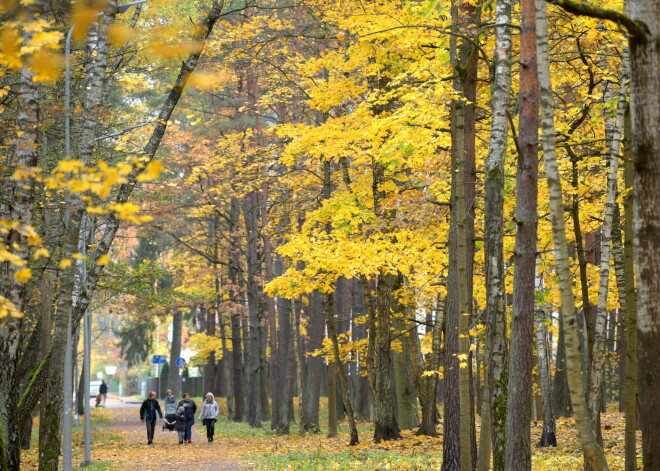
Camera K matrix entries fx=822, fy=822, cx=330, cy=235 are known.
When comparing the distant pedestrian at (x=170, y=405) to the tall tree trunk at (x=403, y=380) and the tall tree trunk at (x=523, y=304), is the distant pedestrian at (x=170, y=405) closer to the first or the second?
the tall tree trunk at (x=403, y=380)

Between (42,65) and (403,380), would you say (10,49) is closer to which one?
(42,65)

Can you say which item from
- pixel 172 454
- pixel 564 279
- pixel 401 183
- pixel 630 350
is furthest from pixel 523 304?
pixel 172 454

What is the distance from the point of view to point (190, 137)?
112 ft

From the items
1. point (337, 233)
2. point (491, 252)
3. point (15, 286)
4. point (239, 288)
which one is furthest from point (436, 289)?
point (239, 288)

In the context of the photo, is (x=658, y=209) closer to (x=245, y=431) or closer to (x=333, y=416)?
(x=333, y=416)

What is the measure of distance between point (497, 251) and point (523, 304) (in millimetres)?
1015

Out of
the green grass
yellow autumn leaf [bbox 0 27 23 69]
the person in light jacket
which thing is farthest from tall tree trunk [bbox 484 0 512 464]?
the person in light jacket

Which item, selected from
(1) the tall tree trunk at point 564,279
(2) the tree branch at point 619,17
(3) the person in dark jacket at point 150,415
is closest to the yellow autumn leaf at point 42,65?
(2) the tree branch at point 619,17

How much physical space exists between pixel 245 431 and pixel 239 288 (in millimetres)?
7207

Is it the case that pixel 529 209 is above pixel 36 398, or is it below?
above

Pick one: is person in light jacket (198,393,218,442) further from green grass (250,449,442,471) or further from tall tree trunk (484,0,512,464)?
tall tree trunk (484,0,512,464)

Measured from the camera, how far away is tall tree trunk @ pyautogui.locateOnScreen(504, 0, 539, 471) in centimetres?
1051

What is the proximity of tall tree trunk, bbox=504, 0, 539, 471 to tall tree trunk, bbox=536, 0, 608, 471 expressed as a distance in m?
2.47

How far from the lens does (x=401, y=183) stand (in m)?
23.9
